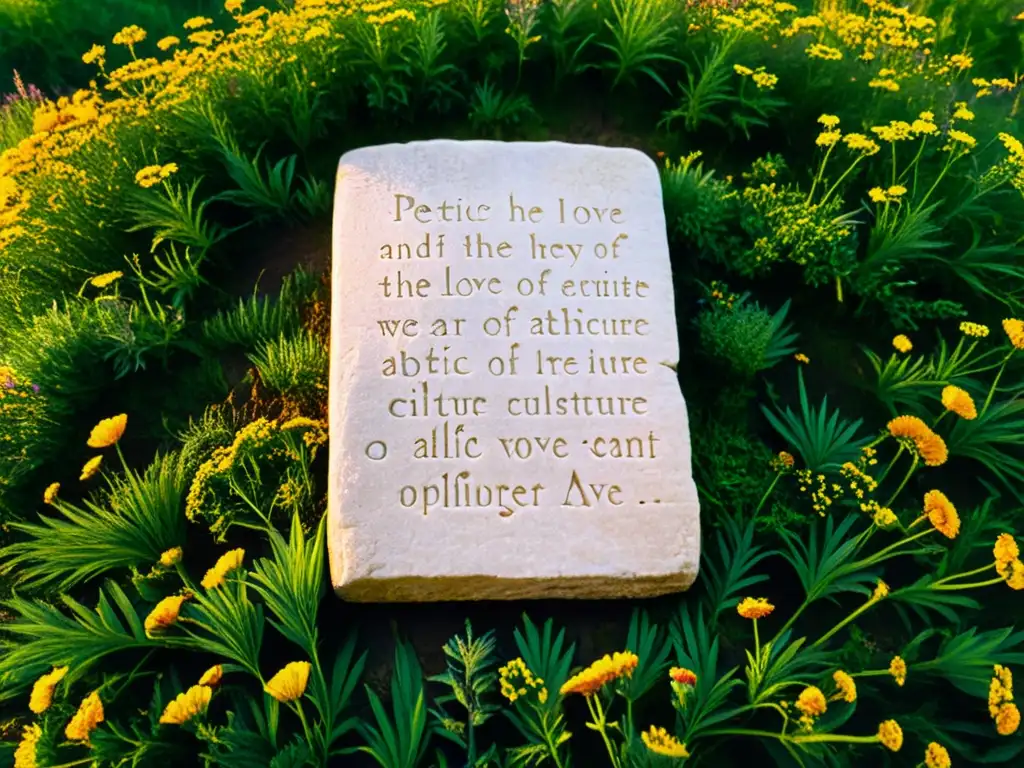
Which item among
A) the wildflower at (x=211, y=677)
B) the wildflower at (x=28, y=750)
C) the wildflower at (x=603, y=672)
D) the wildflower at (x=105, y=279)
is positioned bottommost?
the wildflower at (x=28, y=750)

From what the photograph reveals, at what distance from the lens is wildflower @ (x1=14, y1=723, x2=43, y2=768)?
2.28 m

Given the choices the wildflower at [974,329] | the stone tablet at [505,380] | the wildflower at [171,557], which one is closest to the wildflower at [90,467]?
the wildflower at [171,557]

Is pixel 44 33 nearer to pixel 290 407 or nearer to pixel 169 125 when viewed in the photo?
pixel 169 125

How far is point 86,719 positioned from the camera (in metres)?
2.24

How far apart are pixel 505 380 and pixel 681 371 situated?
93 centimetres

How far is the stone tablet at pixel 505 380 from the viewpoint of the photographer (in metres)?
2.59

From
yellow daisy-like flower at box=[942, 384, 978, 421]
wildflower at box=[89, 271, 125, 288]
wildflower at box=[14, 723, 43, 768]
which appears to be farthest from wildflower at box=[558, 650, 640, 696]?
wildflower at box=[89, 271, 125, 288]

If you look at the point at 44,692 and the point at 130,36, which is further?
the point at 130,36


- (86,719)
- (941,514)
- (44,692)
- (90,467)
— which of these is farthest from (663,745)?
(90,467)

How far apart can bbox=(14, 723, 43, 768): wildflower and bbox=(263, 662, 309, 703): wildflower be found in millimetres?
790

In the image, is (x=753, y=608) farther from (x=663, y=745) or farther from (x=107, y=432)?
(x=107, y=432)

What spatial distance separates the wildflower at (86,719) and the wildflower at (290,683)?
0.54m

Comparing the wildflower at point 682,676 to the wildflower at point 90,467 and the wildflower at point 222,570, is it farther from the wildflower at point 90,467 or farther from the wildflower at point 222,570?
the wildflower at point 90,467

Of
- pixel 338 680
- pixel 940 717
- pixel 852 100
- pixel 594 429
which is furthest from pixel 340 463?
pixel 852 100
